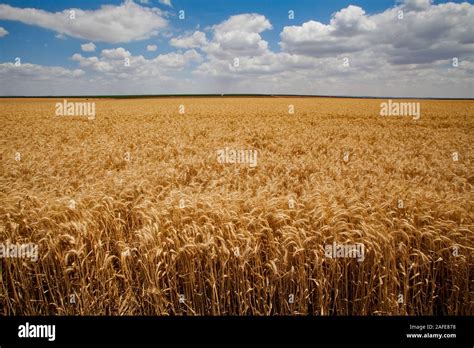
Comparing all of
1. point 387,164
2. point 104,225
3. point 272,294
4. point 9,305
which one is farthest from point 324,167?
point 9,305

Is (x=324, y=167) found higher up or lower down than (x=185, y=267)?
higher up

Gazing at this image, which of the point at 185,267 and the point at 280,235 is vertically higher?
the point at 280,235

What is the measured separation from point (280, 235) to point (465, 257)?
2.43 m

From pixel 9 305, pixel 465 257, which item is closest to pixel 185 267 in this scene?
pixel 9 305

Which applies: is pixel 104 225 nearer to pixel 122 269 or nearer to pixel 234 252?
pixel 122 269

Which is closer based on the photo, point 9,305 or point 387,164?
point 9,305

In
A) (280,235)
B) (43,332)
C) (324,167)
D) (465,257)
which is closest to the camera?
(43,332)

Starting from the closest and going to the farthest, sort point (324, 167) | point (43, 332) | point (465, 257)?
point (43, 332) < point (465, 257) < point (324, 167)

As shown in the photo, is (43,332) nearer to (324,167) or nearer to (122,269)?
(122,269)

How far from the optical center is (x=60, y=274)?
4.11 metres

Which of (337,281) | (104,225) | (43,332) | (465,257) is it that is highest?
(104,225)

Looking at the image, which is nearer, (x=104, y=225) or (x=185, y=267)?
(x=185, y=267)

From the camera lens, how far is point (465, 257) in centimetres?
386

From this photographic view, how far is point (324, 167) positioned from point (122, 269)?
21.8 ft
